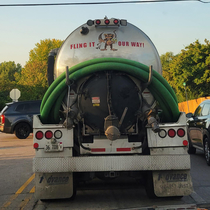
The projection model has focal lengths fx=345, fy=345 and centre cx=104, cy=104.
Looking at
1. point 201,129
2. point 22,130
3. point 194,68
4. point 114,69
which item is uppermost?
point 194,68

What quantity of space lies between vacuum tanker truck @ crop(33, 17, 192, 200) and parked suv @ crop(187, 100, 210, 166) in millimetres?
4576

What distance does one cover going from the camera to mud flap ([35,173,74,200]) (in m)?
5.79

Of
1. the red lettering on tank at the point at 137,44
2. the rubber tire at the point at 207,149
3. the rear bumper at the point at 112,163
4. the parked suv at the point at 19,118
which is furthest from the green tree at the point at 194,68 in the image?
the rear bumper at the point at 112,163

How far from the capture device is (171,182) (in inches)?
225

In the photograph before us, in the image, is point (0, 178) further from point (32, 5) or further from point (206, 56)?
point (206, 56)

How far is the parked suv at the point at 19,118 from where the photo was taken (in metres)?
19.9

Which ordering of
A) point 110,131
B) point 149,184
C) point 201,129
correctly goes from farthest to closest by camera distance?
1. point 201,129
2. point 149,184
3. point 110,131

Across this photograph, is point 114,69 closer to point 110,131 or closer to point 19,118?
point 110,131

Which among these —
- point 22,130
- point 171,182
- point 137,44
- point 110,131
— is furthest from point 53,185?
point 22,130

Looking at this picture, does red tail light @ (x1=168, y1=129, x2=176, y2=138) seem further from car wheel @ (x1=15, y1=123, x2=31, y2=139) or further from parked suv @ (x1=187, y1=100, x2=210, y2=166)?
car wheel @ (x1=15, y1=123, x2=31, y2=139)

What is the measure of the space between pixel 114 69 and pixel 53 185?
7.17 feet

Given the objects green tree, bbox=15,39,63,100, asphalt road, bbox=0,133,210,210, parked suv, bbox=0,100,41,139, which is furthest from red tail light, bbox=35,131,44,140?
green tree, bbox=15,39,63,100

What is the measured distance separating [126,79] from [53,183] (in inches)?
84.2

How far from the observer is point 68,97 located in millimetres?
5695
